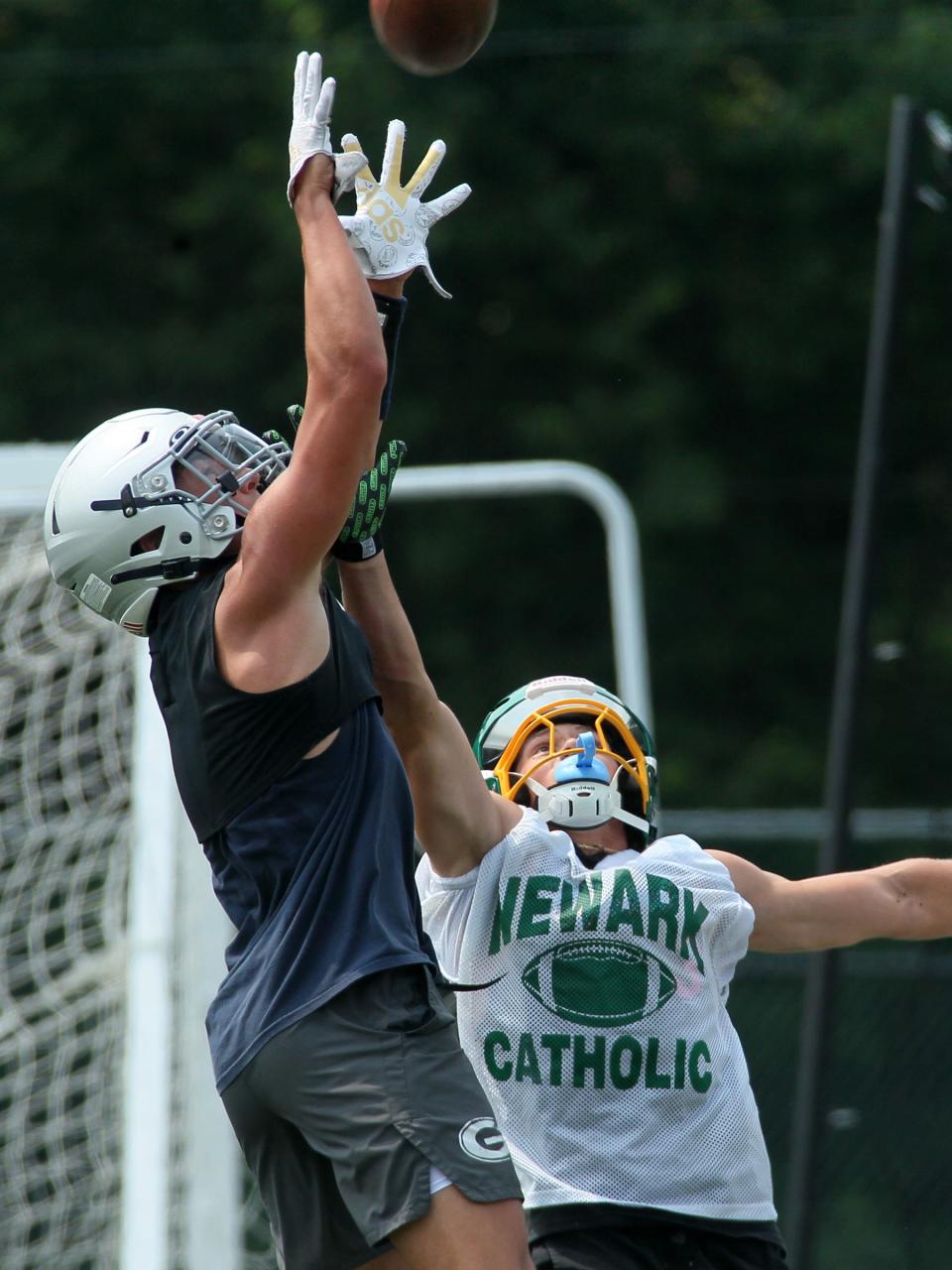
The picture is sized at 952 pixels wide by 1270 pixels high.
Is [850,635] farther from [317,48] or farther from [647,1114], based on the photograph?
[317,48]

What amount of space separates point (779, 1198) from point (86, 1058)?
343 centimetres

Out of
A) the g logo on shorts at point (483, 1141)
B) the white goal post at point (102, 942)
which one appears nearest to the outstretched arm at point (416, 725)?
the g logo on shorts at point (483, 1141)

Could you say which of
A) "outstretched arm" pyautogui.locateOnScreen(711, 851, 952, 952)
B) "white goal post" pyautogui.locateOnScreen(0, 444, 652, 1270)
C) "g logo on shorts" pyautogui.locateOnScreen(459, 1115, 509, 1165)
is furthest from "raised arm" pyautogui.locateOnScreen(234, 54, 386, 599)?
"white goal post" pyautogui.locateOnScreen(0, 444, 652, 1270)

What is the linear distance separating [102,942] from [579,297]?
8509mm

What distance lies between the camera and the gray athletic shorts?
2834 mm

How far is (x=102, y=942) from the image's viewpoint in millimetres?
6266

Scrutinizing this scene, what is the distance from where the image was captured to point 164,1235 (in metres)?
4.83

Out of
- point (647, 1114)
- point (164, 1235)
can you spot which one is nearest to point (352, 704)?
point (647, 1114)

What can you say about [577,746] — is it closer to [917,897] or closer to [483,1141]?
[917,897]

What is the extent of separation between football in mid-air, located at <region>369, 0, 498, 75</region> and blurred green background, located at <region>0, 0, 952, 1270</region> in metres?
9.36

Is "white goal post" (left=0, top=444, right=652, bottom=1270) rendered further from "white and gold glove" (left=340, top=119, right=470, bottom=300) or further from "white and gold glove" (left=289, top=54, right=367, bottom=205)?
"white and gold glove" (left=289, top=54, right=367, bottom=205)

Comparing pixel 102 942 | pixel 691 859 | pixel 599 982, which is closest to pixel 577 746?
pixel 691 859

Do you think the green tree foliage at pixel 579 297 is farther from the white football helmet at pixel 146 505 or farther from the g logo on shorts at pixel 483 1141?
the g logo on shorts at pixel 483 1141

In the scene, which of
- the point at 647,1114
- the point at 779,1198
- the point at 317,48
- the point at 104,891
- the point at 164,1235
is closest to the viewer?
the point at 647,1114
